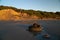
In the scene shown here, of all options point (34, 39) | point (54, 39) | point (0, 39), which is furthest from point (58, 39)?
point (0, 39)

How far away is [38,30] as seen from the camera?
7781 centimetres

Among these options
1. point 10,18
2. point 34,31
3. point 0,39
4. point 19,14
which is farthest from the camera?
point 19,14

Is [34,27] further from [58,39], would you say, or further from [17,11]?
[17,11]

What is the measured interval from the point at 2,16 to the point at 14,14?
1543 centimetres

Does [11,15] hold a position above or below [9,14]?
below

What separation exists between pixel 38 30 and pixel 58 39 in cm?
2340

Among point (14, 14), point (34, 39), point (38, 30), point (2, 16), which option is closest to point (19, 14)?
point (14, 14)

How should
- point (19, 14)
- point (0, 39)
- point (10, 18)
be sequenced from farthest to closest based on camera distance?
point (19, 14)
point (10, 18)
point (0, 39)

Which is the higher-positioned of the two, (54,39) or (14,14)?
(54,39)

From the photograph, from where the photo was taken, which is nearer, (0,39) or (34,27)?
(0,39)

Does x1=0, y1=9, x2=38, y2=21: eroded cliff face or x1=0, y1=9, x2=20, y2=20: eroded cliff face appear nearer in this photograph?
x1=0, y1=9, x2=20, y2=20: eroded cliff face

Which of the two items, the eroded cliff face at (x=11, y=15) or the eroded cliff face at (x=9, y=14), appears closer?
the eroded cliff face at (x=9, y=14)

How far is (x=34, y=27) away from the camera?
252 ft

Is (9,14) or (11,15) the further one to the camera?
(9,14)
